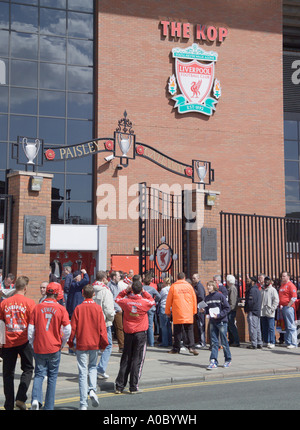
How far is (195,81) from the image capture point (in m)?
27.8

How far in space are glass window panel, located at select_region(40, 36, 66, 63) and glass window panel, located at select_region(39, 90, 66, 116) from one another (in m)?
1.55

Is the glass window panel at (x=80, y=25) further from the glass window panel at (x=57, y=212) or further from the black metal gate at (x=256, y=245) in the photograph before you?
the black metal gate at (x=256, y=245)

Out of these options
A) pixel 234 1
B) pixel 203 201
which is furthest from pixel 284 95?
pixel 203 201

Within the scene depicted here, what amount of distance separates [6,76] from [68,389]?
19292 mm

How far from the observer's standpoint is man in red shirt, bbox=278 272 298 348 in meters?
15.7

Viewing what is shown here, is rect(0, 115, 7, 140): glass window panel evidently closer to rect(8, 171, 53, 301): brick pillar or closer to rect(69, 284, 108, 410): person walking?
rect(8, 171, 53, 301): brick pillar

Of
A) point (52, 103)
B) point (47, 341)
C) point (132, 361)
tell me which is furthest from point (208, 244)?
point (52, 103)

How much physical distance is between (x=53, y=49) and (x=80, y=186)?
6352 millimetres

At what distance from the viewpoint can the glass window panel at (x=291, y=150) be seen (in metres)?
31.9

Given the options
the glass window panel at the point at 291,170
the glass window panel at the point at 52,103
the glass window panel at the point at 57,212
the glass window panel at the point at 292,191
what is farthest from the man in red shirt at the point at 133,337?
the glass window panel at the point at 291,170

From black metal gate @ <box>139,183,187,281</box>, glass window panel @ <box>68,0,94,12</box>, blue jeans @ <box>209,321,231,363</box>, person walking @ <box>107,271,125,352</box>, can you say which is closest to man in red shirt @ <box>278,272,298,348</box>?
black metal gate @ <box>139,183,187,281</box>

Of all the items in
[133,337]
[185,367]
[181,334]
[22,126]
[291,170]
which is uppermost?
[22,126]

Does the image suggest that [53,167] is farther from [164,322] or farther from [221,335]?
[221,335]

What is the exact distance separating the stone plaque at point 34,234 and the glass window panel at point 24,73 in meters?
13.8
